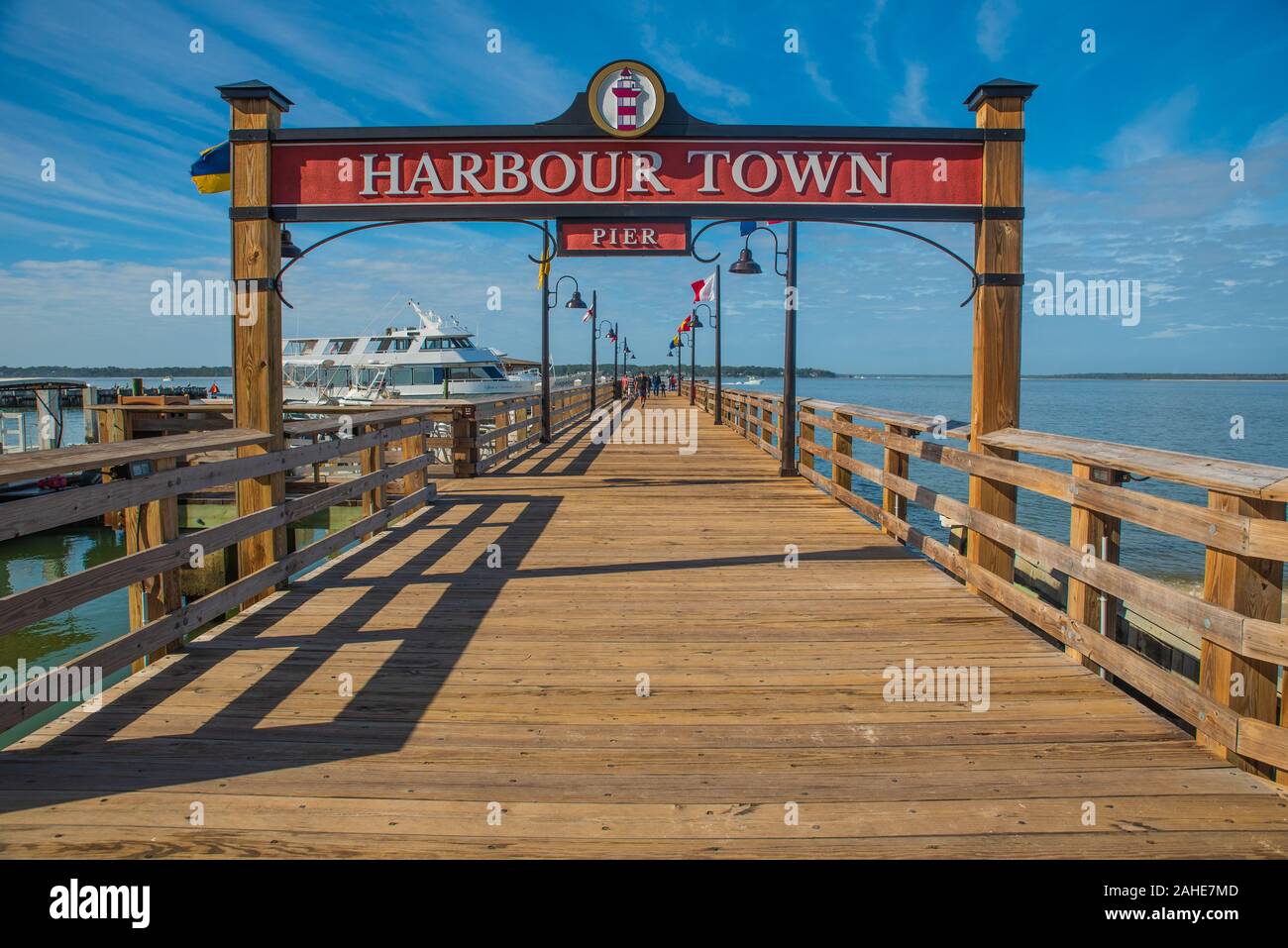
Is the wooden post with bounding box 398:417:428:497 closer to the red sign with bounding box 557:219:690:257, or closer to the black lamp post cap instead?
the red sign with bounding box 557:219:690:257

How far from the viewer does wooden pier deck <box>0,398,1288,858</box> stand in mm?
2701

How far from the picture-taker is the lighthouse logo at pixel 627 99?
20.7 ft

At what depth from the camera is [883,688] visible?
4004mm

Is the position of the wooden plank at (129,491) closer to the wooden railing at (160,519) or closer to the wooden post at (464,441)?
the wooden railing at (160,519)

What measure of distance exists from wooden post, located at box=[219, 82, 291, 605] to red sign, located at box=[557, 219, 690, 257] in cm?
220

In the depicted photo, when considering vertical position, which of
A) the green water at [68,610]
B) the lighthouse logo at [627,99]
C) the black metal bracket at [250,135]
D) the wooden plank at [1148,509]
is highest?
the lighthouse logo at [627,99]

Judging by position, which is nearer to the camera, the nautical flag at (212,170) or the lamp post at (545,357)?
the nautical flag at (212,170)

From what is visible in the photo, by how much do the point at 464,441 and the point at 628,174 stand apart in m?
6.08

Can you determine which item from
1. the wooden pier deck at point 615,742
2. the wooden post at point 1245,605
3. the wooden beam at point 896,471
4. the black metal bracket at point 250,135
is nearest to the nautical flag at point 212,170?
the black metal bracket at point 250,135

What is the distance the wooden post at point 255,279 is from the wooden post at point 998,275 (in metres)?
4.91

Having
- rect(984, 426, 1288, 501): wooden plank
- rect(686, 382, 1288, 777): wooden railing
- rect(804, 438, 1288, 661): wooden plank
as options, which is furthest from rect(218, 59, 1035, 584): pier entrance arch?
rect(984, 426, 1288, 501): wooden plank
